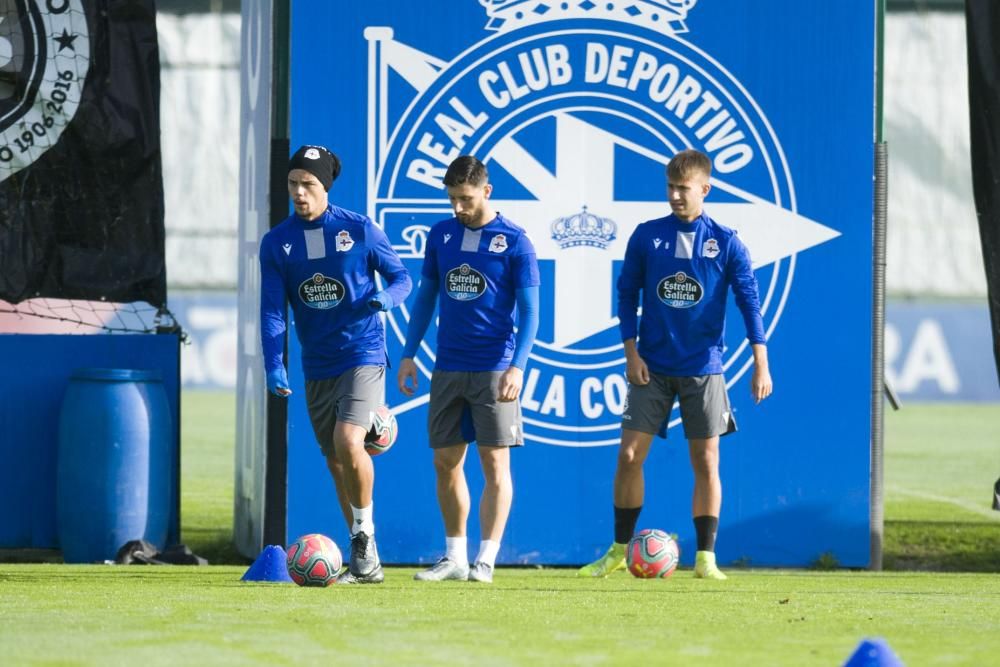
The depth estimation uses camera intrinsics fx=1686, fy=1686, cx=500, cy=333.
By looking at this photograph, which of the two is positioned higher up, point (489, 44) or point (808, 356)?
point (489, 44)

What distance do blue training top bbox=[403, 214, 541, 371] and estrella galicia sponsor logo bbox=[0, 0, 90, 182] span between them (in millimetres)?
2896

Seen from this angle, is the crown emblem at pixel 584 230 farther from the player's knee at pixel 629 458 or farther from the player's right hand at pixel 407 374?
the player's right hand at pixel 407 374

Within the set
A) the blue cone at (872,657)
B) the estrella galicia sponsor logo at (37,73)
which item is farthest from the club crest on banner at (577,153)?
the blue cone at (872,657)

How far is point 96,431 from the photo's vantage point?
8.88 meters

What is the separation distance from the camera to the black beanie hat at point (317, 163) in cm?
734

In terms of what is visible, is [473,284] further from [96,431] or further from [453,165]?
[96,431]

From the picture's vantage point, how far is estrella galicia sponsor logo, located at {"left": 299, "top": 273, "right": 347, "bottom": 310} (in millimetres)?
7398

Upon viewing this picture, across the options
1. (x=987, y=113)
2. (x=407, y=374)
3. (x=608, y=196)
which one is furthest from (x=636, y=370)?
(x=987, y=113)

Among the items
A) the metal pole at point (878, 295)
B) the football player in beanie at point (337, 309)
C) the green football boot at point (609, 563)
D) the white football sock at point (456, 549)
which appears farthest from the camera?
the metal pole at point (878, 295)

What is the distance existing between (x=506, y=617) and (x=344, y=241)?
2.15 metres

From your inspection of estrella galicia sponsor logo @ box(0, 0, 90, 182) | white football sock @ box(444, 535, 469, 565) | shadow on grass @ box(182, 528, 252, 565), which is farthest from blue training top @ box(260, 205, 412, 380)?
estrella galicia sponsor logo @ box(0, 0, 90, 182)

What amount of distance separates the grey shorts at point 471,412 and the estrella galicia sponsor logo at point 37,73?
3.03 m

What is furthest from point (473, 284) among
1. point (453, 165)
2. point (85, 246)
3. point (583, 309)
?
point (85, 246)

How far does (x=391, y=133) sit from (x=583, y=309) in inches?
54.2
